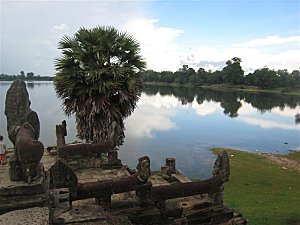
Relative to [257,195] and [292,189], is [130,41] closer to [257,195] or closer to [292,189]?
[257,195]

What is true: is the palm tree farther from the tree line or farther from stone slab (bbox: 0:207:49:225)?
the tree line

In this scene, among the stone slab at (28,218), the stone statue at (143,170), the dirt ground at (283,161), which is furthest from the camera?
the dirt ground at (283,161)

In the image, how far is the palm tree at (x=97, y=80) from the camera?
11.4 metres

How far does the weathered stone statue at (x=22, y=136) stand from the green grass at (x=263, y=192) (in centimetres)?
614

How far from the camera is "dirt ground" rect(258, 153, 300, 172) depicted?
17.6 m

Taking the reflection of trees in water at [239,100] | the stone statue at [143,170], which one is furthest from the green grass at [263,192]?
the reflection of trees in water at [239,100]

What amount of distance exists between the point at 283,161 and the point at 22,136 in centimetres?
1743

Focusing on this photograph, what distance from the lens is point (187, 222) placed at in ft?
20.9

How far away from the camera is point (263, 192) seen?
12.1 m

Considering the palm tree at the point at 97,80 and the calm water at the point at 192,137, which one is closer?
the palm tree at the point at 97,80

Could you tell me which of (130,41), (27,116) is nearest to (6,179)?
(27,116)

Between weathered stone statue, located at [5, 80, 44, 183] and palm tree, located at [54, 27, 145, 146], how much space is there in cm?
472

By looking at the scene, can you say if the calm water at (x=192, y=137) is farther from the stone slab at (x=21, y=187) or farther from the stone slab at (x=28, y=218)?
the stone slab at (x=28, y=218)

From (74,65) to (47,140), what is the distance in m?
11.9
